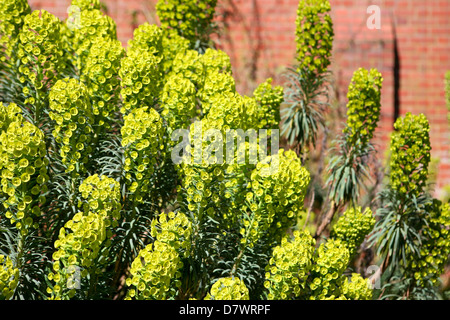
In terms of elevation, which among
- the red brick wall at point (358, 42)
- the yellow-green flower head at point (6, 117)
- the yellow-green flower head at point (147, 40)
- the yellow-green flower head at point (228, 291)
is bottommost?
the yellow-green flower head at point (228, 291)

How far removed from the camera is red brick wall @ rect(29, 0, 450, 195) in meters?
5.44

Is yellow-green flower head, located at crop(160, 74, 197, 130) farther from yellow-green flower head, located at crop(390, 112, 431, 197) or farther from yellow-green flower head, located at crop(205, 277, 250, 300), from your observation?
yellow-green flower head, located at crop(390, 112, 431, 197)

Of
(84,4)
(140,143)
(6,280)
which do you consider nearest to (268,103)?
(140,143)

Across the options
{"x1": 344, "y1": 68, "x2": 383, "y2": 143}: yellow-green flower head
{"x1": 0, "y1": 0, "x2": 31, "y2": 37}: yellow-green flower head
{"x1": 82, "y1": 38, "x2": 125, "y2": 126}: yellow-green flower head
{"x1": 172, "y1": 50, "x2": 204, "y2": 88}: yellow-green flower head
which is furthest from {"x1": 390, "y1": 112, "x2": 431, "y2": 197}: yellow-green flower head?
{"x1": 0, "y1": 0, "x2": 31, "y2": 37}: yellow-green flower head

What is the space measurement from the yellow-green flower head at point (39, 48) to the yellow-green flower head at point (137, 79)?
0.44 metres

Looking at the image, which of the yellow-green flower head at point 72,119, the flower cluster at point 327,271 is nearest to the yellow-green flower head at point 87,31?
the yellow-green flower head at point 72,119

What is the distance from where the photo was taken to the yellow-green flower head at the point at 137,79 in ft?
8.49

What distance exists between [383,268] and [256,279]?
3.96 ft

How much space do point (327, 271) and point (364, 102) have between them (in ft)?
4.24

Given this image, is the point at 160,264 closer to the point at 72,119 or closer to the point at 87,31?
the point at 72,119

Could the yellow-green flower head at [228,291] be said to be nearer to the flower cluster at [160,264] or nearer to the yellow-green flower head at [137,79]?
the flower cluster at [160,264]
